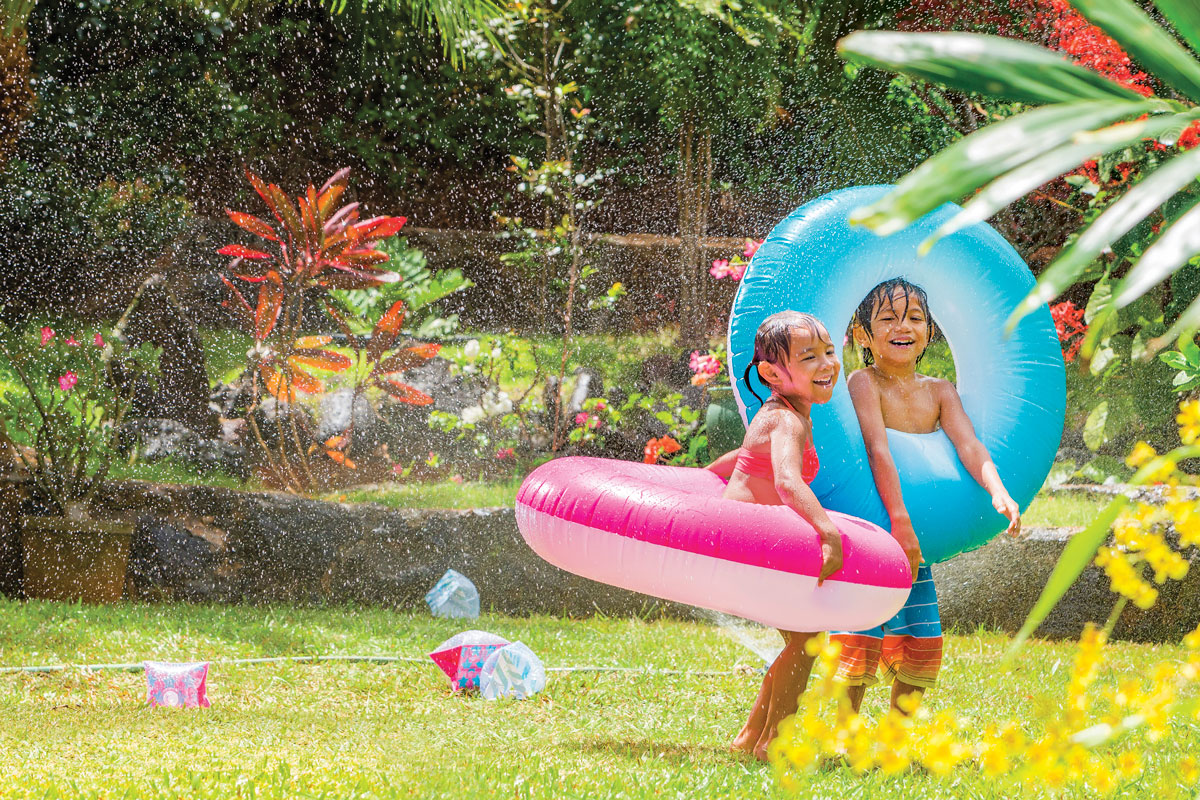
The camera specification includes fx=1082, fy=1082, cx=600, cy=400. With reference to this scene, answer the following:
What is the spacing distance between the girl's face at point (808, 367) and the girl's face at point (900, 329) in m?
0.29

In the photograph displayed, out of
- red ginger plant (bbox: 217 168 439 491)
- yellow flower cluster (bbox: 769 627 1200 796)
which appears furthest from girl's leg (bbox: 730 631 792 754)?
red ginger plant (bbox: 217 168 439 491)

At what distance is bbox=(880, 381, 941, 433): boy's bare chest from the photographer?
8.73ft

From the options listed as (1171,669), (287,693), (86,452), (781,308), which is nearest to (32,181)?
(86,452)

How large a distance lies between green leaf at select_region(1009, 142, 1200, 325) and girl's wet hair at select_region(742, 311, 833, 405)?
162 cm

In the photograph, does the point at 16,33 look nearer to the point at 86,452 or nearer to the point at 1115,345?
the point at 86,452

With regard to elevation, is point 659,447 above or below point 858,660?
above

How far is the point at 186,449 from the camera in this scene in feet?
19.6

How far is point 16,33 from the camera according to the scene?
A: 17.2 feet

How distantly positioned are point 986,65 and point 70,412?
4.88m

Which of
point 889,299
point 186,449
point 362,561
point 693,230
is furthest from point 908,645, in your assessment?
point 693,230

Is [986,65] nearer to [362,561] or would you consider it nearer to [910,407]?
[910,407]

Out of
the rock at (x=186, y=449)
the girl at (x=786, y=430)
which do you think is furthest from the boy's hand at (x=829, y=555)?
the rock at (x=186, y=449)

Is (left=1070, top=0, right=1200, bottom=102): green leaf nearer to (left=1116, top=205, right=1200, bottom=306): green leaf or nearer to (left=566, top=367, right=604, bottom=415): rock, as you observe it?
(left=1116, top=205, right=1200, bottom=306): green leaf

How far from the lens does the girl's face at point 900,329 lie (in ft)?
8.70
